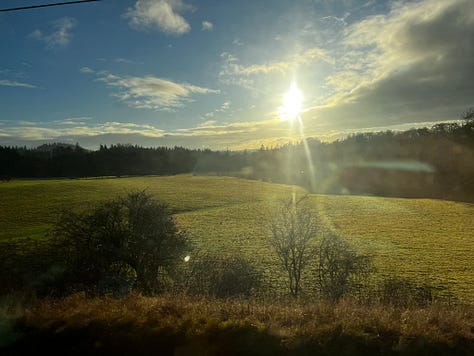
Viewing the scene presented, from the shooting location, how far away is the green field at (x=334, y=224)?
1204 inches

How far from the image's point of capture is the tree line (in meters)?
91.8

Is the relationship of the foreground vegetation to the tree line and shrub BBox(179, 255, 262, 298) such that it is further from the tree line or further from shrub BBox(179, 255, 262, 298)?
the tree line

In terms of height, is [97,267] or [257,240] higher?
[97,267]

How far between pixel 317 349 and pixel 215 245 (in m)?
30.5

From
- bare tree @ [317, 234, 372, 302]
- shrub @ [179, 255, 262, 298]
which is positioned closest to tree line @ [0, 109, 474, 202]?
bare tree @ [317, 234, 372, 302]

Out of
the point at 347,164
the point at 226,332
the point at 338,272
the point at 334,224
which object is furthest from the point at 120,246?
the point at 347,164

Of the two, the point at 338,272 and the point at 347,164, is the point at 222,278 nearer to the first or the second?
the point at 338,272

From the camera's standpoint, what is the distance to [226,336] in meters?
8.23

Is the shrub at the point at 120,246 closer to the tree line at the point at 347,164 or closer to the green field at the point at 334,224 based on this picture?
the green field at the point at 334,224

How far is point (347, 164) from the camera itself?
134 metres

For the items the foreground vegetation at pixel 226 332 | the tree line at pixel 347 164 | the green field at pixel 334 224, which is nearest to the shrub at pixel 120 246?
the green field at pixel 334 224

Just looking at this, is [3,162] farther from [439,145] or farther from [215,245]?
[439,145]

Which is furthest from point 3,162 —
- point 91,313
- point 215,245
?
point 91,313

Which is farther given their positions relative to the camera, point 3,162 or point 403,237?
point 3,162
